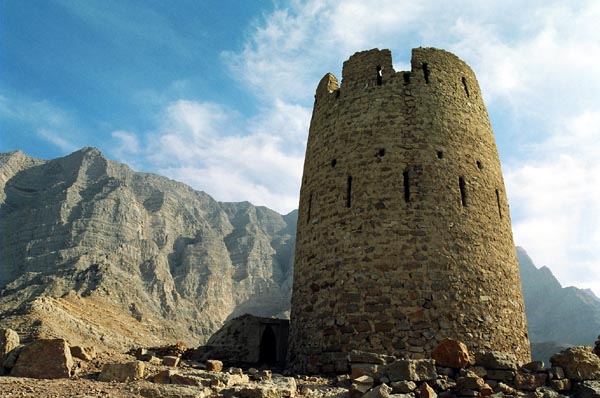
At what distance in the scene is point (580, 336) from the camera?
8069 cm

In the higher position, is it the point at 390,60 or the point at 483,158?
the point at 390,60

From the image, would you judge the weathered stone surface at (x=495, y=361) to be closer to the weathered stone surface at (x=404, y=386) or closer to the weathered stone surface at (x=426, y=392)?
the weathered stone surface at (x=426, y=392)

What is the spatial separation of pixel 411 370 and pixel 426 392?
1.39ft

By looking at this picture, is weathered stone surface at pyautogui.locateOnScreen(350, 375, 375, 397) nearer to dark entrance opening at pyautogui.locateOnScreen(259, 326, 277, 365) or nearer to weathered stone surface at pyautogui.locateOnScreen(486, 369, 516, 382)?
weathered stone surface at pyautogui.locateOnScreen(486, 369, 516, 382)

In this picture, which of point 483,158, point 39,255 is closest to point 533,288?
point 39,255

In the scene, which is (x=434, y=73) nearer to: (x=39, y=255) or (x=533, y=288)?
(x=39, y=255)

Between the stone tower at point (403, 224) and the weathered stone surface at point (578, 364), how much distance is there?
7.77 feet

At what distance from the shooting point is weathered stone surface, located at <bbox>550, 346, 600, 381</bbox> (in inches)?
290

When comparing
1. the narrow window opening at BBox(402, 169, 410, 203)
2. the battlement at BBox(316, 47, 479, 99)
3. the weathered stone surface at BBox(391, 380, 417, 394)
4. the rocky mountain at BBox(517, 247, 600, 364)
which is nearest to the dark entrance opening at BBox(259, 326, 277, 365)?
the narrow window opening at BBox(402, 169, 410, 203)

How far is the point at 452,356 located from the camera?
24.3 feet

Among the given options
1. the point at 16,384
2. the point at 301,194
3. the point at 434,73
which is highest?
the point at 434,73

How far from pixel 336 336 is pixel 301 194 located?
438 centimetres

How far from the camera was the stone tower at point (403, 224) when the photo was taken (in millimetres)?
10008

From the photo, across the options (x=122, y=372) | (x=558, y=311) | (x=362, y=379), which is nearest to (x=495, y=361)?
(x=362, y=379)
